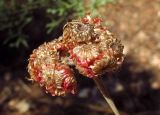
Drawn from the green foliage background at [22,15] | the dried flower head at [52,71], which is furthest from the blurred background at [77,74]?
the dried flower head at [52,71]

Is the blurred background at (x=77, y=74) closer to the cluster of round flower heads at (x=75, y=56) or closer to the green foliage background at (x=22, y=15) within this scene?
the green foliage background at (x=22, y=15)

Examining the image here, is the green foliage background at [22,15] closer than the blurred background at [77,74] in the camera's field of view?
No

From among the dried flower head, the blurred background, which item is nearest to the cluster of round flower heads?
the dried flower head

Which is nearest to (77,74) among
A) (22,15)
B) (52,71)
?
(22,15)

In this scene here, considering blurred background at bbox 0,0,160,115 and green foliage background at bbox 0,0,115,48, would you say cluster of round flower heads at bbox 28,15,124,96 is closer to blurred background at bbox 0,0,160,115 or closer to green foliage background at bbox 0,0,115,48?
blurred background at bbox 0,0,160,115

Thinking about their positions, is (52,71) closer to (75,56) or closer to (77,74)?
(75,56)
